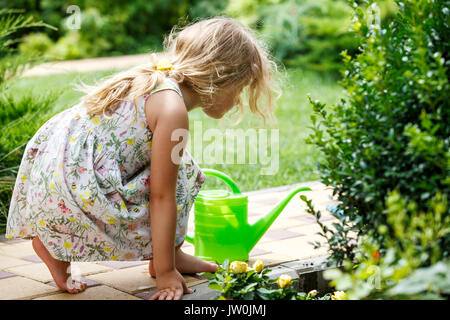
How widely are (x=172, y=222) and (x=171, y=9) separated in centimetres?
1172

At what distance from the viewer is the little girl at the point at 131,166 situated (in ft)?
6.52

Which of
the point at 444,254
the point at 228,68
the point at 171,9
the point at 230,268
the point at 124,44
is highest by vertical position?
the point at 171,9

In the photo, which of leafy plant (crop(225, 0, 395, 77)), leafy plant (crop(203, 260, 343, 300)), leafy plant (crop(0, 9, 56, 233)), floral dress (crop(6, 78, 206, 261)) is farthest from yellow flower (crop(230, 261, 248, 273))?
leafy plant (crop(225, 0, 395, 77))

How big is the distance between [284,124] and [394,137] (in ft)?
15.5

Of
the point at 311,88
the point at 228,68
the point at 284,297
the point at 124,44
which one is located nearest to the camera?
the point at 284,297

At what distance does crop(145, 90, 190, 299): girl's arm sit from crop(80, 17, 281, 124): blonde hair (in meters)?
0.19

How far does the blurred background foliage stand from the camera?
374 inches

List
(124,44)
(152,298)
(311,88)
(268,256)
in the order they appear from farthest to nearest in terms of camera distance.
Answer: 1. (124,44)
2. (311,88)
3. (268,256)
4. (152,298)

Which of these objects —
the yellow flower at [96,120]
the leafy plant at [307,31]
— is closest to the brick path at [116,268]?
the yellow flower at [96,120]

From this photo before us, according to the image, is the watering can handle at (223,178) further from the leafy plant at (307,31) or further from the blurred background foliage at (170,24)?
the leafy plant at (307,31)

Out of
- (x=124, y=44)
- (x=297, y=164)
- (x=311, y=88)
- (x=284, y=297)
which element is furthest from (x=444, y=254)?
(x=124, y=44)

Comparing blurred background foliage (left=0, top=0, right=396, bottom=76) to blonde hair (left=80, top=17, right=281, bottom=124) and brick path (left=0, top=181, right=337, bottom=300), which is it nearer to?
brick path (left=0, top=181, right=337, bottom=300)

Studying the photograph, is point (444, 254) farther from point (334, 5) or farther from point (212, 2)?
point (212, 2)
